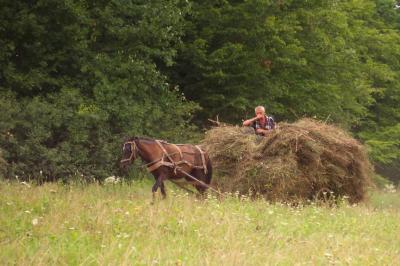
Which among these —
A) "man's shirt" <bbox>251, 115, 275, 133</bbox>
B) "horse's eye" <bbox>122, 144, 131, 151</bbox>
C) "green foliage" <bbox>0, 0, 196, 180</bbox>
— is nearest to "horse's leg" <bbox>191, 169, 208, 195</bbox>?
"man's shirt" <bbox>251, 115, 275, 133</bbox>

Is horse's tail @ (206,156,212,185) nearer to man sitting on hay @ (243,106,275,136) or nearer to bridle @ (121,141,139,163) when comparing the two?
man sitting on hay @ (243,106,275,136)

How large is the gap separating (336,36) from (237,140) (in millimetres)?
14861

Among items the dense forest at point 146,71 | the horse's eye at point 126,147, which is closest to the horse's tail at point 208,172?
the horse's eye at point 126,147

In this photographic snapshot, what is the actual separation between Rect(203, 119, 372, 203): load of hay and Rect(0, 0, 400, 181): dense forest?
1506 mm

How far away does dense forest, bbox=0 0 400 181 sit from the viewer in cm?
1802

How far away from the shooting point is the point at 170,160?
1410 cm

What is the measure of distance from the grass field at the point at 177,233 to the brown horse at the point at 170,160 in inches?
102

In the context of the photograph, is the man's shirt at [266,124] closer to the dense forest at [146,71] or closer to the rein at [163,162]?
the rein at [163,162]

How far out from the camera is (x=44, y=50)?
749 inches

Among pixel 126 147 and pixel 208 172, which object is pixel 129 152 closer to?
pixel 126 147

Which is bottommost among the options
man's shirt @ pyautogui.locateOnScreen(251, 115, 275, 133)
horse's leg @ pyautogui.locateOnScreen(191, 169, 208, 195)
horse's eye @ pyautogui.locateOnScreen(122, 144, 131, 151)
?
horse's leg @ pyautogui.locateOnScreen(191, 169, 208, 195)

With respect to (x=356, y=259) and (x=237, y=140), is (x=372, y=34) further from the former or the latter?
(x=356, y=259)

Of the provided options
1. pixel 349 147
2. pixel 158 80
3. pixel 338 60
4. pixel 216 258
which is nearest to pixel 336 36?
pixel 338 60

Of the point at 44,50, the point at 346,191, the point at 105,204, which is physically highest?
the point at 44,50
